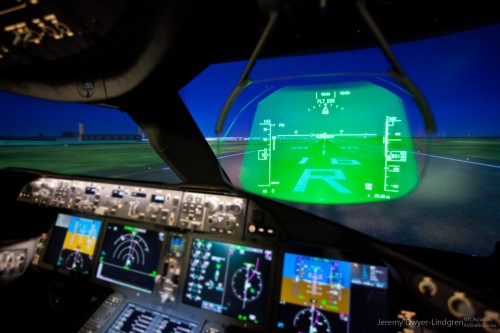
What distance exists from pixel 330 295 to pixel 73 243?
1.74 metres

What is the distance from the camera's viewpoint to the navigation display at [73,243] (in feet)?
5.68

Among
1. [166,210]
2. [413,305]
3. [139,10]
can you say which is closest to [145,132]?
[166,210]

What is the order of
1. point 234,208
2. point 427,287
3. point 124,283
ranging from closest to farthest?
point 427,287
point 234,208
point 124,283

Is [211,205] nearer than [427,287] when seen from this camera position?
No

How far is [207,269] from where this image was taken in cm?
143

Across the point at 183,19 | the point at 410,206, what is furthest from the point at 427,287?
the point at 410,206

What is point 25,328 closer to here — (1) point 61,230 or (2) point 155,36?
(1) point 61,230

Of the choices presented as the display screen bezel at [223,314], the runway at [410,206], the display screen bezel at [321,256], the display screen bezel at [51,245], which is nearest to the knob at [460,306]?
the display screen bezel at [321,256]

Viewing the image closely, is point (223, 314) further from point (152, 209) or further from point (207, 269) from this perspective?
point (152, 209)

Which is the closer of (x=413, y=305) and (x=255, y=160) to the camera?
(x=413, y=305)

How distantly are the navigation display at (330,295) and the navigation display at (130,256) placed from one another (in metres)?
0.82

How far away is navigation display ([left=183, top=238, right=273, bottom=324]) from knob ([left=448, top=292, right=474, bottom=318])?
2.47 ft

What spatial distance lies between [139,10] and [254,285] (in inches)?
50.0

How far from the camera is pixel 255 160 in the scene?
74.5 inches
